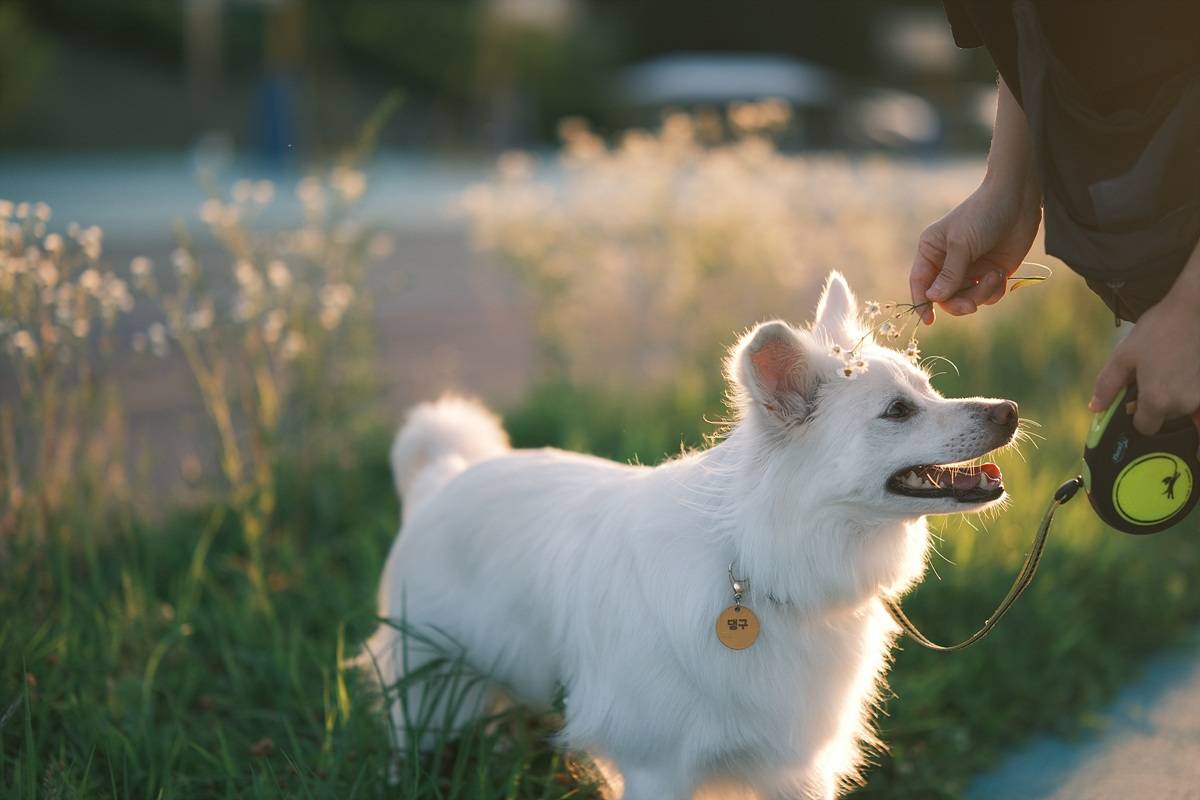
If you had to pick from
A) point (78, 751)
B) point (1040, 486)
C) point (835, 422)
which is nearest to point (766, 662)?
point (835, 422)

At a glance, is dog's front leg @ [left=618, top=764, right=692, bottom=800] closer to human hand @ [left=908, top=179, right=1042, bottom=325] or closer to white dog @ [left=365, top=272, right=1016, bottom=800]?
white dog @ [left=365, top=272, right=1016, bottom=800]

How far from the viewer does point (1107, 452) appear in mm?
2078

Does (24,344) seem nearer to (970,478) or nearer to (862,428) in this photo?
(862,428)

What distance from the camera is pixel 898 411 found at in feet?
8.04

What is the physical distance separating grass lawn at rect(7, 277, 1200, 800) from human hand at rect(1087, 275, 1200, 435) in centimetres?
167

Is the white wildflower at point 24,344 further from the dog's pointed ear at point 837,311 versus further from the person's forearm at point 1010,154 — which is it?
the person's forearm at point 1010,154

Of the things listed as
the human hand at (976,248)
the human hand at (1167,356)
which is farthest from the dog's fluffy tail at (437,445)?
the human hand at (1167,356)

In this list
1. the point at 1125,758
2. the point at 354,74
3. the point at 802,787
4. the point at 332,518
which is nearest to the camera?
the point at 802,787

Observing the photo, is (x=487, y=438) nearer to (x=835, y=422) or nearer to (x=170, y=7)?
(x=835, y=422)

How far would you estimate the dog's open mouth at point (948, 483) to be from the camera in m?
2.35

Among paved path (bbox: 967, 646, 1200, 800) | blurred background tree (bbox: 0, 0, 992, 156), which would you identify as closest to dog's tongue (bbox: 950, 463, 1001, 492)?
paved path (bbox: 967, 646, 1200, 800)

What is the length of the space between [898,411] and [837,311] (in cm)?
44

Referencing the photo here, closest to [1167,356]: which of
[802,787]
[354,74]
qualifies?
[802,787]

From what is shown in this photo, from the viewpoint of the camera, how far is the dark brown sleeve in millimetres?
2225
